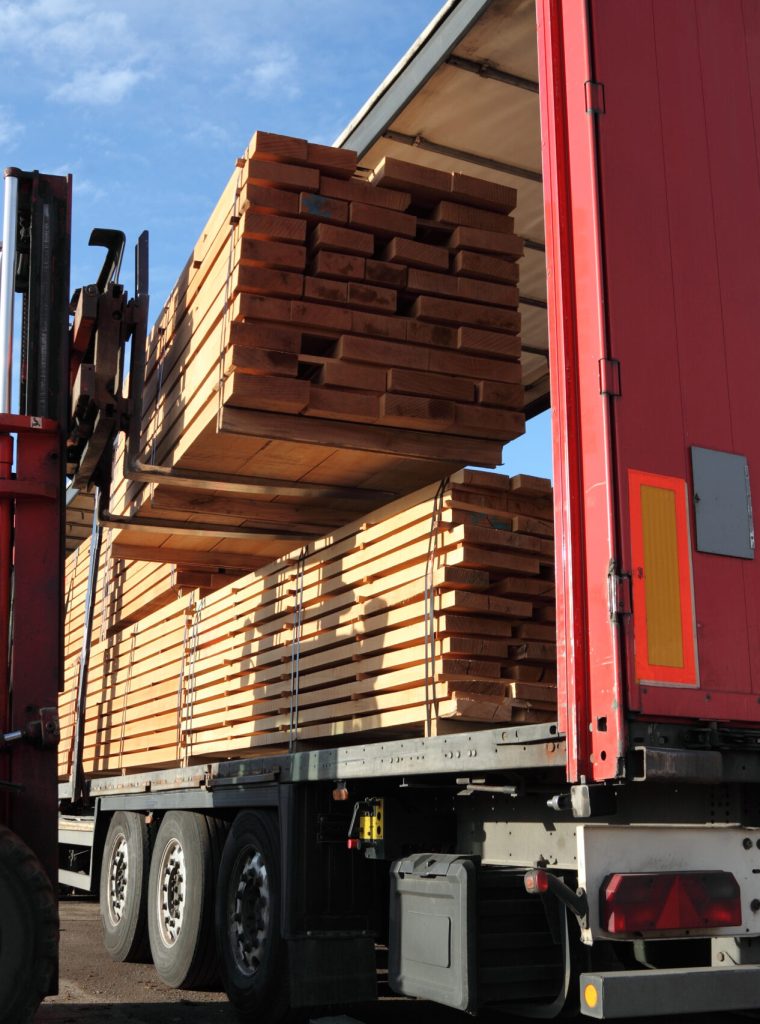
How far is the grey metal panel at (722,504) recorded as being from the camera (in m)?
3.85

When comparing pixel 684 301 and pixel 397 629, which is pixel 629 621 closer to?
pixel 684 301

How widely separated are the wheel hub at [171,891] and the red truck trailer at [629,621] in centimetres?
194

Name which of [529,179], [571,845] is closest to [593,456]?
[571,845]

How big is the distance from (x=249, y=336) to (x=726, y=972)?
331 cm

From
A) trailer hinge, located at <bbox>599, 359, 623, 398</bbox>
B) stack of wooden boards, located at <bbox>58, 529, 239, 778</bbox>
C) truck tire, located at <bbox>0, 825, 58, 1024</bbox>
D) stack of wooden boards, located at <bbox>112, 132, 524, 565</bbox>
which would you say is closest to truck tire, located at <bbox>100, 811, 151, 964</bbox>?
stack of wooden boards, located at <bbox>58, 529, 239, 778</bbox>

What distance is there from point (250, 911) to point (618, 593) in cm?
331

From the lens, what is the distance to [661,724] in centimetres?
360

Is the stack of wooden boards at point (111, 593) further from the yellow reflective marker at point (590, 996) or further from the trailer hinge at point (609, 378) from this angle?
the yellow reflective marker at point (590, 996)

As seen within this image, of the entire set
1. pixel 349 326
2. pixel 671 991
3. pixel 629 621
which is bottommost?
pixel 671 991

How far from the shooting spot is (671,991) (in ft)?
11.5

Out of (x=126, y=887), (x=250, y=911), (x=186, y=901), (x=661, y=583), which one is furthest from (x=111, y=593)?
(x=661, y=583)

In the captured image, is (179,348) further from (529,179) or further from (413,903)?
(413,903)

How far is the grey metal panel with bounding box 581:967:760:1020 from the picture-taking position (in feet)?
11.3

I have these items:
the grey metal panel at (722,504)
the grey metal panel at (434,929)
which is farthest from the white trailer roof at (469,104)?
the grey metal panel at (434,929)
